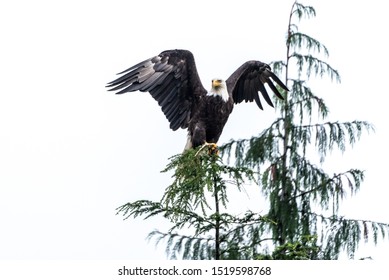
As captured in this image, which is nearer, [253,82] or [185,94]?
[185,94]

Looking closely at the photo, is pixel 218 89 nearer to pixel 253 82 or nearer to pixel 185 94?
pixel 185 94

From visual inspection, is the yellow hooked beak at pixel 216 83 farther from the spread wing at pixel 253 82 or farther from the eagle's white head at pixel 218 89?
the spread wing at pixel 253 82

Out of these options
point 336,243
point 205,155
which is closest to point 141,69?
point 205,155

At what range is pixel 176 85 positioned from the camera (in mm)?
11320

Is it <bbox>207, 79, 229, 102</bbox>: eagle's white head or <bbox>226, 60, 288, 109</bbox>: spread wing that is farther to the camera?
<bbox>226, 60, 288, 109</bbox>: spread wing

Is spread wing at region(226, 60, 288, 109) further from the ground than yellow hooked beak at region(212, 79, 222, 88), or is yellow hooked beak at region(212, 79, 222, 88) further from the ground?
spread wing at region(226, 60, 288, 109)

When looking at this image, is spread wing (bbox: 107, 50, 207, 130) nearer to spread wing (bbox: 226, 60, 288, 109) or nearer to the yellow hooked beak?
the yellow hooked beak

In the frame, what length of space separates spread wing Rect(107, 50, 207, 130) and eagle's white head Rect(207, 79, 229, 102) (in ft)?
0.45

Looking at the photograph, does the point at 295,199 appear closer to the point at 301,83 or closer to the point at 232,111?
the point at 301,83

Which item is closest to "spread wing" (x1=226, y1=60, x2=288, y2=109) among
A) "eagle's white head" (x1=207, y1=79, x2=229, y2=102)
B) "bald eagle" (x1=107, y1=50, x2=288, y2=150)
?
"bald eagle" (x1=107, y1=50, x2=288, y2=150)

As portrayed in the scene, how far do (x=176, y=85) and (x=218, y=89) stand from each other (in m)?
0.36

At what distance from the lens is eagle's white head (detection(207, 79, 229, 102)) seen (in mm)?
11156

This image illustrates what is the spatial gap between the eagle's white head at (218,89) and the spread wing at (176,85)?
5.4 inches

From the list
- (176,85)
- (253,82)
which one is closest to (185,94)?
(176,85)
